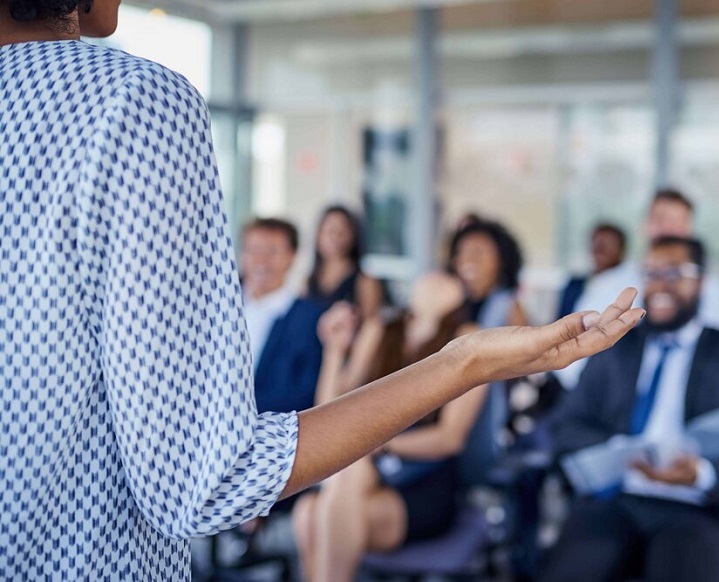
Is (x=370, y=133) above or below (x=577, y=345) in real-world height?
above

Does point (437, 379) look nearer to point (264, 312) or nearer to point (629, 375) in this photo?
point (629, 375)

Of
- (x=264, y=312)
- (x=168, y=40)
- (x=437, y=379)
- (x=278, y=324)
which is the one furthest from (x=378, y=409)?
(x=168, y=40)

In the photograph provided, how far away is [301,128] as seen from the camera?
9953mm

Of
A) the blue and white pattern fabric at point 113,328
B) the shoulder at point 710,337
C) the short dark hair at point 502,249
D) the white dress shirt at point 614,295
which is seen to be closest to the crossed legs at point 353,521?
the white dress shirt at point 614,295

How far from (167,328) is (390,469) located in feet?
9.74

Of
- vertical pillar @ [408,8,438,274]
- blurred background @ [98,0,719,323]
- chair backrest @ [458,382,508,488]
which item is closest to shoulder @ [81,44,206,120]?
chair backrest @ [458,382,508,488]

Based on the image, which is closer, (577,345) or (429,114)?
(577,345)

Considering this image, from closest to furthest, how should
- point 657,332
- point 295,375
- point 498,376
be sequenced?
point 498,376, point 657,332, point 295,375

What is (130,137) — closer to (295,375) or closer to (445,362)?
(445,362)

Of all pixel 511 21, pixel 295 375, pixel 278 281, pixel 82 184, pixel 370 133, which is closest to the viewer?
pixel 82 184

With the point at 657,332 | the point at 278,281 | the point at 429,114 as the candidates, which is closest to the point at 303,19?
the point at 429,114

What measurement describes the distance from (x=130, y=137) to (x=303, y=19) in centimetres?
936

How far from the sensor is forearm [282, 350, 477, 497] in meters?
0.99

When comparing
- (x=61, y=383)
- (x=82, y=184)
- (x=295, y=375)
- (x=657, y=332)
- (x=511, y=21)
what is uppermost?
(x=511, y=21)
